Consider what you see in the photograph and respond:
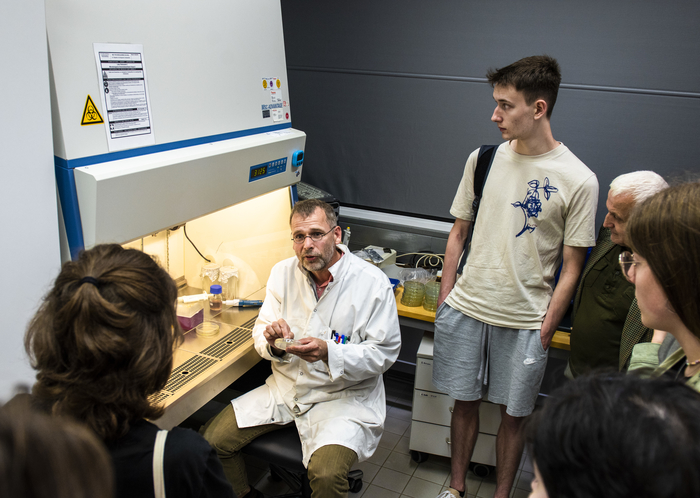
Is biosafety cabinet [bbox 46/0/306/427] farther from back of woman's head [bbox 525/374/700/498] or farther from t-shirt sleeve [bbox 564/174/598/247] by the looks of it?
back of woman's head [bbox 525/374/700/498]

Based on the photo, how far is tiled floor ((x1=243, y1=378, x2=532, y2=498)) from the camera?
260 centimetres

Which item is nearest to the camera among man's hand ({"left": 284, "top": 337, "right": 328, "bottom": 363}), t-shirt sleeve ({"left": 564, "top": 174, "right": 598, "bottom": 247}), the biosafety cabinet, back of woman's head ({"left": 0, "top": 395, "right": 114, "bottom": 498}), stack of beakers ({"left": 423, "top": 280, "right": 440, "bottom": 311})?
back of woman's head ({"left": 0, "top": 395, "right": 114, "bottom": 498})

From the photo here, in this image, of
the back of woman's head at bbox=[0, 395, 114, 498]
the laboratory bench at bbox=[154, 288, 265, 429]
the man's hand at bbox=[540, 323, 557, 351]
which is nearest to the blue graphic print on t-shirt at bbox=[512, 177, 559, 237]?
the man's hand at bbox=[540, 323, 557, 351]

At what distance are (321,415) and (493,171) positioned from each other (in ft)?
4.04

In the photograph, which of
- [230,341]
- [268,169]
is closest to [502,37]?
[268,169]

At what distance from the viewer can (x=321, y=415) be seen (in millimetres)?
2066

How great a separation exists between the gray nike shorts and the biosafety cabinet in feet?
2.95

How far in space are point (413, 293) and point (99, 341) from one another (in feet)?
6.45

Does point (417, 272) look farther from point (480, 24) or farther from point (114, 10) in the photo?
point (114, 10)

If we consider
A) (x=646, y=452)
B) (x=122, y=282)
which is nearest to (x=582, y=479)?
(x=646, y=452)

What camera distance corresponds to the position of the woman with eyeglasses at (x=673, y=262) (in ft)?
3.13

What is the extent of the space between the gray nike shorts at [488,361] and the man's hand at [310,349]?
65 cm

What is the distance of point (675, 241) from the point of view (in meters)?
0.96

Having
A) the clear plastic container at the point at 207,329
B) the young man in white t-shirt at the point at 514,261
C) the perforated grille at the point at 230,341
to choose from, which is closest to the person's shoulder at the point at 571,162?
the young man in white t-shirt at the point at 514,261
